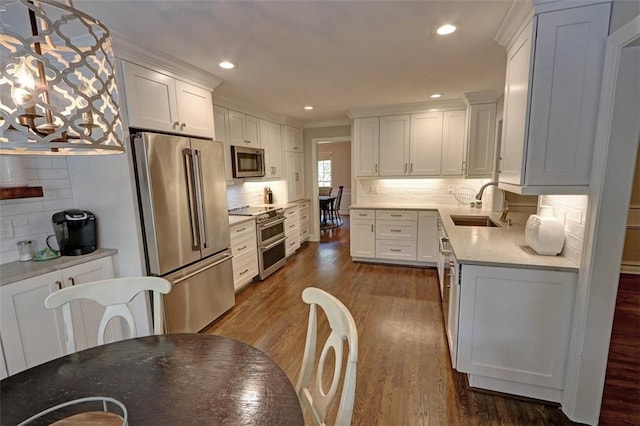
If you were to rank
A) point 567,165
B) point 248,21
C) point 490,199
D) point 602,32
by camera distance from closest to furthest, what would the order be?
point 602,32 → point 567,165 → point 248,21 → point 490,199

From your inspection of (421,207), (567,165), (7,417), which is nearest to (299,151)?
(421,207)

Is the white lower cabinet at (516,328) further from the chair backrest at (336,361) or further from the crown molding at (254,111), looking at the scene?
the crown molding at (254,111)

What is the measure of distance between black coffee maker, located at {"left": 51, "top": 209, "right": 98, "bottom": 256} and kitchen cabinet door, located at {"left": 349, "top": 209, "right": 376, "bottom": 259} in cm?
319

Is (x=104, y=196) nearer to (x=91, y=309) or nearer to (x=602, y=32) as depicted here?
(x=91, y=309)

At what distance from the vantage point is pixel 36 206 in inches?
83.7

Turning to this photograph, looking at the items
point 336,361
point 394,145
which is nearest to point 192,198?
point 336,361

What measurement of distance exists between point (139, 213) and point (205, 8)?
147 centimetres

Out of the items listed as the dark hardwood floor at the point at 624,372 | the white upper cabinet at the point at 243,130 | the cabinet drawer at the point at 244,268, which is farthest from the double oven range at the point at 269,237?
the dark hardwood floor at the point at 624,372

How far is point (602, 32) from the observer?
1.50 metres

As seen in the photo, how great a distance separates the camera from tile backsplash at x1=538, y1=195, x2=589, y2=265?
1.67 meters

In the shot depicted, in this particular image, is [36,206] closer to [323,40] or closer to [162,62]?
[162,62]

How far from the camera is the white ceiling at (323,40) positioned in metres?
1.68

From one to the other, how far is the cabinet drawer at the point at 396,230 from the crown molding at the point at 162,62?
2.84 m

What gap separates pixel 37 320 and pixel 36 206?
2.79 feet
